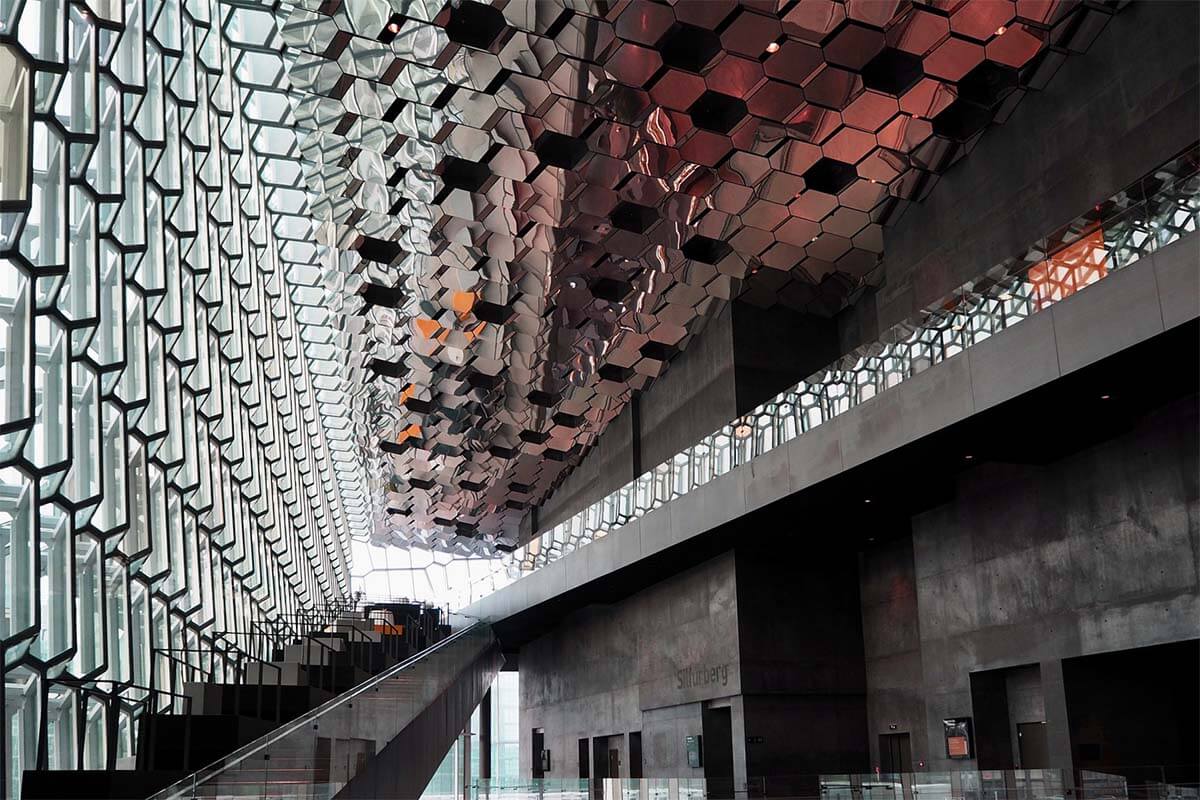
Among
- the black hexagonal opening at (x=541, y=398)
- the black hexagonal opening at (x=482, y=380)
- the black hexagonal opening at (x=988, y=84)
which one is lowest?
the black hexagonal opening at (x=541, y=398)

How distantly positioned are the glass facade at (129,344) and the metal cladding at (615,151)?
6.84ft

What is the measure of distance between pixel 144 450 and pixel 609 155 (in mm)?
8779

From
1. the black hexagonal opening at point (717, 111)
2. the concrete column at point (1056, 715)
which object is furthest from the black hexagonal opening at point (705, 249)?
the concrete column at point (1056, 715)

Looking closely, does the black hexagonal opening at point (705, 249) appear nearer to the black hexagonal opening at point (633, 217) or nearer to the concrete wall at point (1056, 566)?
the black hexagonal opening at point (633, 217)

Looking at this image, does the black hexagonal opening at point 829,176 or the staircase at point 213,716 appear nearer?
the staircase at point 213,716

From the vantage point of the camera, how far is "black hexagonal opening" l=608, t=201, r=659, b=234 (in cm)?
2086

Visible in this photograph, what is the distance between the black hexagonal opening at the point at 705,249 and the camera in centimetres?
2230

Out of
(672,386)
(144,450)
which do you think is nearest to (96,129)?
(144,450)

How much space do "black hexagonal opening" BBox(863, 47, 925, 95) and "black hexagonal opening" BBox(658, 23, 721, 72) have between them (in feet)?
8.02

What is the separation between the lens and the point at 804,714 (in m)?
23.8

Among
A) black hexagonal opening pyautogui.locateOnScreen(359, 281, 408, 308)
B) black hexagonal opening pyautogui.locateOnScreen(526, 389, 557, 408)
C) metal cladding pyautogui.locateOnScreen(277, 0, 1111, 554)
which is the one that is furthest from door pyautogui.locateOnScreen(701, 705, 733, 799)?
black hexagonal opening pyautogui.locateOnScreen(359, 281, 408, 308)

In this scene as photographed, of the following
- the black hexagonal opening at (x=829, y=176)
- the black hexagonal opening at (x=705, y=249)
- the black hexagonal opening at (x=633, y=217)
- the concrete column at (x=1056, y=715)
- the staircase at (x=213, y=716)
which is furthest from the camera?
the black hexagonal opening at (x=705, y=249)

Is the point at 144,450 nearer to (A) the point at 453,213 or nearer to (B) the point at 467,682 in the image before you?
(A) the point at 453,213

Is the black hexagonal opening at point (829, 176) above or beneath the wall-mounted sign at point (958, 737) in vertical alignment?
above
